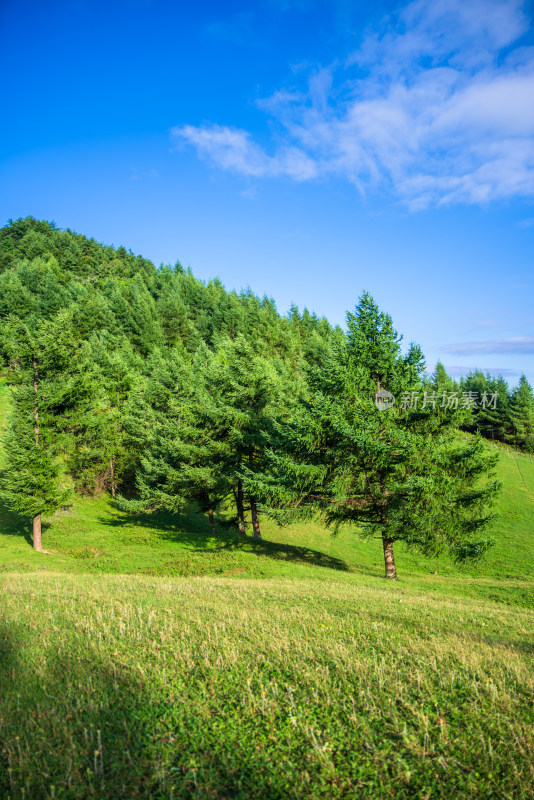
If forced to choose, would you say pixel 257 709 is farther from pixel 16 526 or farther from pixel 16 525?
pixel 16 525

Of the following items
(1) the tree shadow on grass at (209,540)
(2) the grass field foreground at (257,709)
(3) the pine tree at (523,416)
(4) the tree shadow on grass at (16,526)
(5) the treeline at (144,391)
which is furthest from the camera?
(3) the pine tree at (523,416)

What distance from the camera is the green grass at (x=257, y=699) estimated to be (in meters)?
3.88

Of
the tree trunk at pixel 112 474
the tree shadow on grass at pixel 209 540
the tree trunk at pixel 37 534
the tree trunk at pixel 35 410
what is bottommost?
the tree shadow on grass at pixel 209 540

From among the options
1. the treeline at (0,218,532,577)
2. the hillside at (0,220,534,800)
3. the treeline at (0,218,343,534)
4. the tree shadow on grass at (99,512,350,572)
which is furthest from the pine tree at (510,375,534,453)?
the hillside at (0,220,534,800)

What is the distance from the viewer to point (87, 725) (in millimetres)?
4535

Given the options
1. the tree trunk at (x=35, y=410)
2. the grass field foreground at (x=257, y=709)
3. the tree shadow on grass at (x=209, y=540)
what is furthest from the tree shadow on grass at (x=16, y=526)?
the grass field foreground at (x=257, y=709)

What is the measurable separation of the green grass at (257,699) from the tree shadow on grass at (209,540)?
48.0 ft

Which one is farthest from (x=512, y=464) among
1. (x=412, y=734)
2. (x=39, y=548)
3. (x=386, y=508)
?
(x=412, y=734)

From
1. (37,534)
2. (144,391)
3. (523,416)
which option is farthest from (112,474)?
(523,416)

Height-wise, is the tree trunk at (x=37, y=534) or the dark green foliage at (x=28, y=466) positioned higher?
the dark green foliage at (x=28, y=466)

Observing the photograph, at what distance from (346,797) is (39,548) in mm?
28933

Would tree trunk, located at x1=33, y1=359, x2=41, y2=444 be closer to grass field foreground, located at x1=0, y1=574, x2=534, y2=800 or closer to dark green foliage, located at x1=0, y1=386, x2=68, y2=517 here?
dark green foliage, located at x1=0, y1=386, x2=68, y2=517

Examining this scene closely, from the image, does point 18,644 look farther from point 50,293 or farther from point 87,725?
point 50,293

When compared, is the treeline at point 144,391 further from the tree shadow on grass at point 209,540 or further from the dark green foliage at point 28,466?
the tree shadow on grass at point 209,540
